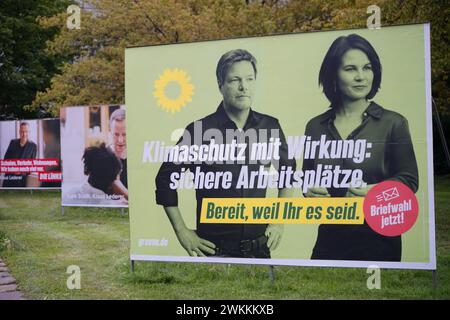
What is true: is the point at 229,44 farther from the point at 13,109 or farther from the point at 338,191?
the point at 13,109

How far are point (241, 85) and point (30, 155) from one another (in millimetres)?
17170

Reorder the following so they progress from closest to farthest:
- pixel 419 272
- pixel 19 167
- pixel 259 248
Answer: pixel 259 248 → pixel 419 272 → pixel 19 167

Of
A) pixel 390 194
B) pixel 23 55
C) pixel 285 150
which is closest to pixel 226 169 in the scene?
pixel 285 150

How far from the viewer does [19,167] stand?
24.4 m

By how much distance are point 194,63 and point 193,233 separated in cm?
230

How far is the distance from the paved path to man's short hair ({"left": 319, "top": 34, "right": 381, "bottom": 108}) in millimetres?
4678

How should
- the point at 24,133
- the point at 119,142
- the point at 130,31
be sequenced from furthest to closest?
the point at 130,31 → the point at 24,133 → the point at 119,142

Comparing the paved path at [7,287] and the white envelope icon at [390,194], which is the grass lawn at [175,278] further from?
the white envelope icon at [390,194]

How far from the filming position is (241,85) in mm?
8625

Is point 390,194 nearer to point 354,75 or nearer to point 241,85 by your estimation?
point 354,75

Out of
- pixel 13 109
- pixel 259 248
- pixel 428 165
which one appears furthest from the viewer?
pixel 13 109

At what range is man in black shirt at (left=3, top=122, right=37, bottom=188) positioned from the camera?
79.0 ft

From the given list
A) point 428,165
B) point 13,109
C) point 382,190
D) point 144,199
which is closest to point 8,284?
point 144,199

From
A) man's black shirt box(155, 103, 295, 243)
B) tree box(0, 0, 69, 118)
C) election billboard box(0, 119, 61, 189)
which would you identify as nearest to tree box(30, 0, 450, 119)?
election billboard box(0, 119, 61, 189)
